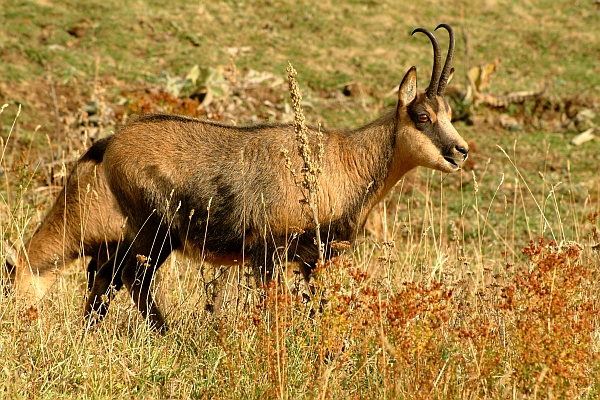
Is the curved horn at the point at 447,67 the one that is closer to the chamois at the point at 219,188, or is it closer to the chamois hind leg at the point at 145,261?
the chamois at the point at 219,188

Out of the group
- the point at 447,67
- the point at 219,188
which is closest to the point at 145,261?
the point at 219,188

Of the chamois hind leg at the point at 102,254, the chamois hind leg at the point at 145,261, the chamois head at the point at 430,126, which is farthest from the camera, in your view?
the chamois hind leg at the point at 102,254

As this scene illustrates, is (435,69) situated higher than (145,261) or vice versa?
(435,69)

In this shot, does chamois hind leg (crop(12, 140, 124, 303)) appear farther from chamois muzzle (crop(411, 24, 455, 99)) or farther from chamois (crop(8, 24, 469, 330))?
chamois muzzle (crop(411, 24, 455, 99))

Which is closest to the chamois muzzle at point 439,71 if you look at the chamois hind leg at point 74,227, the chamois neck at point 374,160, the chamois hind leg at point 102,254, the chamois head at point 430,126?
the chamois head at point 430,126

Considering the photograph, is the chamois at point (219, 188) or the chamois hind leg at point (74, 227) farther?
the chamois hind leg at point (74, 227)

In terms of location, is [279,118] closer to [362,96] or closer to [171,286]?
[362,96]

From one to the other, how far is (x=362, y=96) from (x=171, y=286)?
7507 mm

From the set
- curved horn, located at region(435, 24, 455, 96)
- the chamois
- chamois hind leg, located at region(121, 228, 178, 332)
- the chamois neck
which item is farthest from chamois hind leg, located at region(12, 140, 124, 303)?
curved horn, located at region(435, 24, 455, 96)

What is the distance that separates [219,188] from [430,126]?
1.80 m

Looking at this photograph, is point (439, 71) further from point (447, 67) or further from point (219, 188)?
point (219, 188)

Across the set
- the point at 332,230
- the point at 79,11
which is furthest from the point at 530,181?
the point at 79,11

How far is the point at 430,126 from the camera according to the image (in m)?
6.64

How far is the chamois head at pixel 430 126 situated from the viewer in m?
6.55
